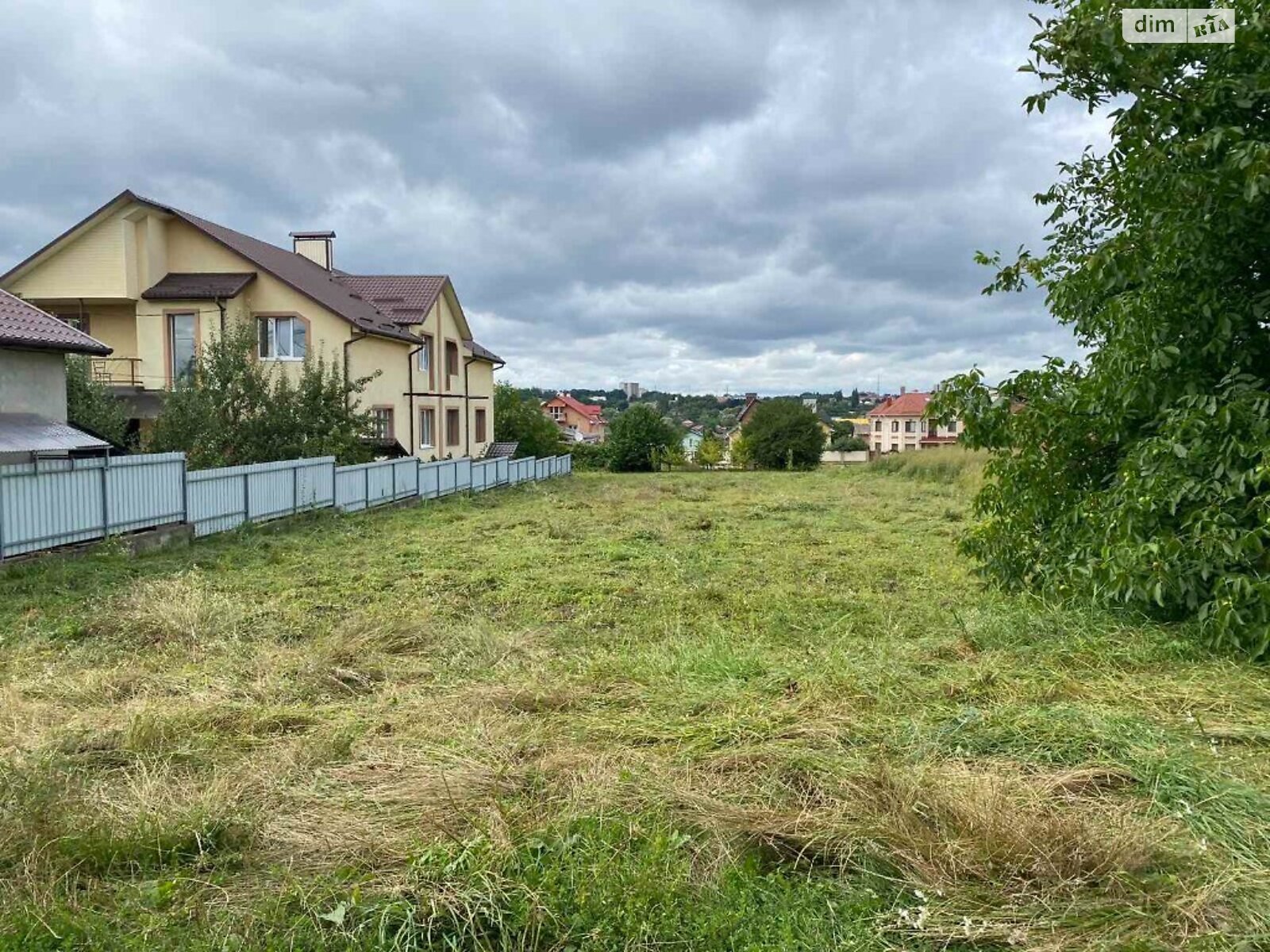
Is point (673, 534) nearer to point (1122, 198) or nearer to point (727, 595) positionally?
point (727, 595)

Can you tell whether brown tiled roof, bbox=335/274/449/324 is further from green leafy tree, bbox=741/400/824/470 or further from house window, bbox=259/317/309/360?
green leafy tree, bbox=741/400/824/470

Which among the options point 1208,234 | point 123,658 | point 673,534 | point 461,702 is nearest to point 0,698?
point 123,658

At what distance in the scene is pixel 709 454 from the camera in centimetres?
4969

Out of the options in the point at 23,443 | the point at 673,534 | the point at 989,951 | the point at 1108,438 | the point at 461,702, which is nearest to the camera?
the point at 989,951

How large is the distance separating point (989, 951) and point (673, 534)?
11234 mm

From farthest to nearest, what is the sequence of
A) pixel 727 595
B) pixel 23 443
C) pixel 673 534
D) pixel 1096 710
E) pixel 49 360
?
pixel 673 534, pixel 49 360, pixel 23 443, pixel 727 595, pixel 1096 710

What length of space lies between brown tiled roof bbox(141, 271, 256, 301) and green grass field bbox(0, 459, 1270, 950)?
17124 mm

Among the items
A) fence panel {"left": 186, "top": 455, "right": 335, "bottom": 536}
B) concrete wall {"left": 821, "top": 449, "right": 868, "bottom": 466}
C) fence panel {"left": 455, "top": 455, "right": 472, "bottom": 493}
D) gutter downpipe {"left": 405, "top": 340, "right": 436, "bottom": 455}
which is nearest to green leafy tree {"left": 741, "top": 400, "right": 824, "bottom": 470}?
concrete wall {"left": 821, "top": 449, "right": 868, "bottom": 466}

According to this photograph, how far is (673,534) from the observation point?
528 inches

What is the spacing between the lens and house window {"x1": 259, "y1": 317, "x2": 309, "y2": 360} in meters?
22.3

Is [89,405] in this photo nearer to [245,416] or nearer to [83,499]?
[245,416]

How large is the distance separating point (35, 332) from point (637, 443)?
32.1m

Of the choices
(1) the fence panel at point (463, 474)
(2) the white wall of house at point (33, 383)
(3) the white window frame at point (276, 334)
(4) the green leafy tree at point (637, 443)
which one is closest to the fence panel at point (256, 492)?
(2) the white wall of house at point (33, 383)

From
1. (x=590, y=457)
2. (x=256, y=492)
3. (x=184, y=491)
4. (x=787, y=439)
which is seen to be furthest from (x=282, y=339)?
(x=787, y=439)
